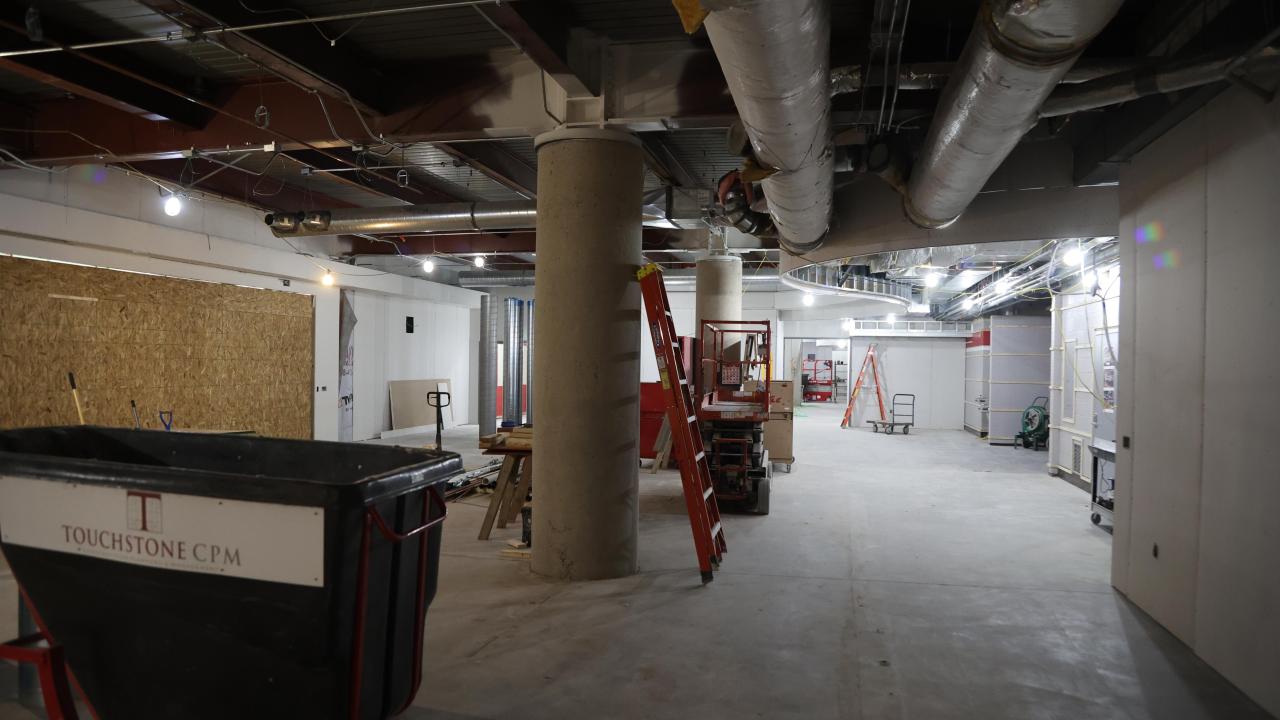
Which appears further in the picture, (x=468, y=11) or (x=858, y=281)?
(x=858, y=281)

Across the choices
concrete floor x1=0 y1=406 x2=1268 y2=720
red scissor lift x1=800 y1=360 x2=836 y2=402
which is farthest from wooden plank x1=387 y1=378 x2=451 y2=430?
red scissor lift x1=800 y1=360 x2=836 y2=402

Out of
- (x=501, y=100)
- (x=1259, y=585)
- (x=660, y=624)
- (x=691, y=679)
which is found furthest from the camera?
(x=501, y=100)

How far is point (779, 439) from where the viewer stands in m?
10.1

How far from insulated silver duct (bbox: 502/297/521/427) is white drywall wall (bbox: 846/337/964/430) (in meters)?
8.97

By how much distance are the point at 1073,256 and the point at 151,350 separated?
1091cm

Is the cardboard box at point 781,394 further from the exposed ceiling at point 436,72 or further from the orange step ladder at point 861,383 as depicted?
the orange step ladder at point 861,383

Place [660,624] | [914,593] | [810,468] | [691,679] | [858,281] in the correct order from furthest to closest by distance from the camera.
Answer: [858,281] → [810,468] → [914,593] → [660,624] → [691,679]

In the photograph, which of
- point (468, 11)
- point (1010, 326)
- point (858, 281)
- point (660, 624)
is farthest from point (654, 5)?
point (1010, 326)

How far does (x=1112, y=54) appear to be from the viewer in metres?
4.22

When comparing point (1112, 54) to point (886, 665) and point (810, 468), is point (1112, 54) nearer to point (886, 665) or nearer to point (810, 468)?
point (886, 665)

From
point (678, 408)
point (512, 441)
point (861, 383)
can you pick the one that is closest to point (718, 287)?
point (512, 441)

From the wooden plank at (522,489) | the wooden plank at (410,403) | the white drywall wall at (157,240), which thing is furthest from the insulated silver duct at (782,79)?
the wooden plank at (410,403)

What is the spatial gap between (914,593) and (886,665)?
51.7 inches

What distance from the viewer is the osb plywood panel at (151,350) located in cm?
673
